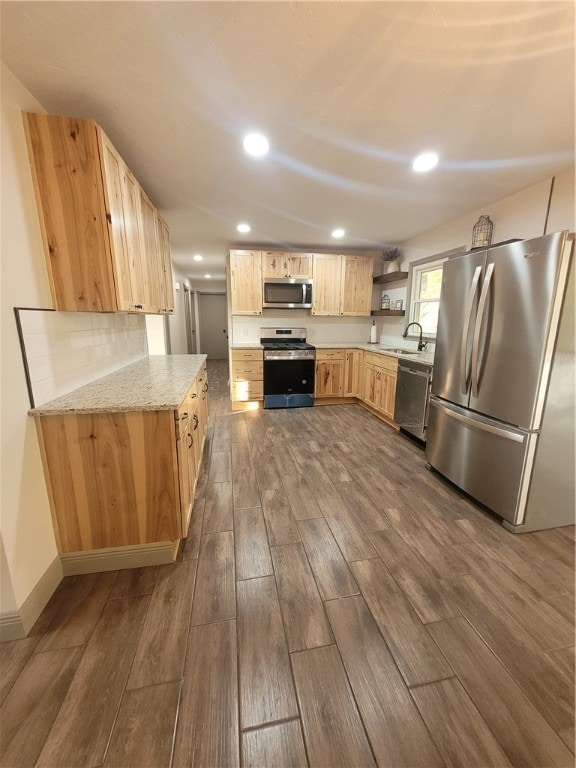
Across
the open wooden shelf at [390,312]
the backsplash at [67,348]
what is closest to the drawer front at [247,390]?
the backsplash at [67,348]

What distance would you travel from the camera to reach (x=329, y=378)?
4.60 m

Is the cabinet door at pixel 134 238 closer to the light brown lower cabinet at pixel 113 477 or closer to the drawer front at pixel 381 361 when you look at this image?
the light brown lower cabinet at pixel 113 477

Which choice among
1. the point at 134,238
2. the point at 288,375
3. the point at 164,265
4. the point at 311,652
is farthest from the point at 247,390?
the point at 311,652

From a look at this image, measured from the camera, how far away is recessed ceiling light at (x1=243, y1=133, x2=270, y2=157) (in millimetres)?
1814

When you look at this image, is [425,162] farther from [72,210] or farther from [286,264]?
[286,264]

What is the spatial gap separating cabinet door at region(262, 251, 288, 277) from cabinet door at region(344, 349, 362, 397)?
159 centimetres

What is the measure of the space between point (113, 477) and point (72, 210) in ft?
4.57

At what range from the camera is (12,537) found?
1252 millimetres

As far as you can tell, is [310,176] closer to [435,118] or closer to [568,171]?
[435,118]

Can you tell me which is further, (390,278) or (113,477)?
(390,278)

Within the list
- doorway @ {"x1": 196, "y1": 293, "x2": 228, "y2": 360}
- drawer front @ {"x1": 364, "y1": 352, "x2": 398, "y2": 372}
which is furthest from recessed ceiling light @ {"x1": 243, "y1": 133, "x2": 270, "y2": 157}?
doorway @ {"x1": 196, "y1": 293, "x2": 228, "y2": 360}

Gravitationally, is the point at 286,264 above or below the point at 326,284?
above

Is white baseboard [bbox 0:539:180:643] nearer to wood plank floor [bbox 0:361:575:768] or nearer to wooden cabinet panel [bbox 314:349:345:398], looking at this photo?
wood plank floor [bbox 0:361:575:768]

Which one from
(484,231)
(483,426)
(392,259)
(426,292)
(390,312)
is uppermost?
(392,259)
